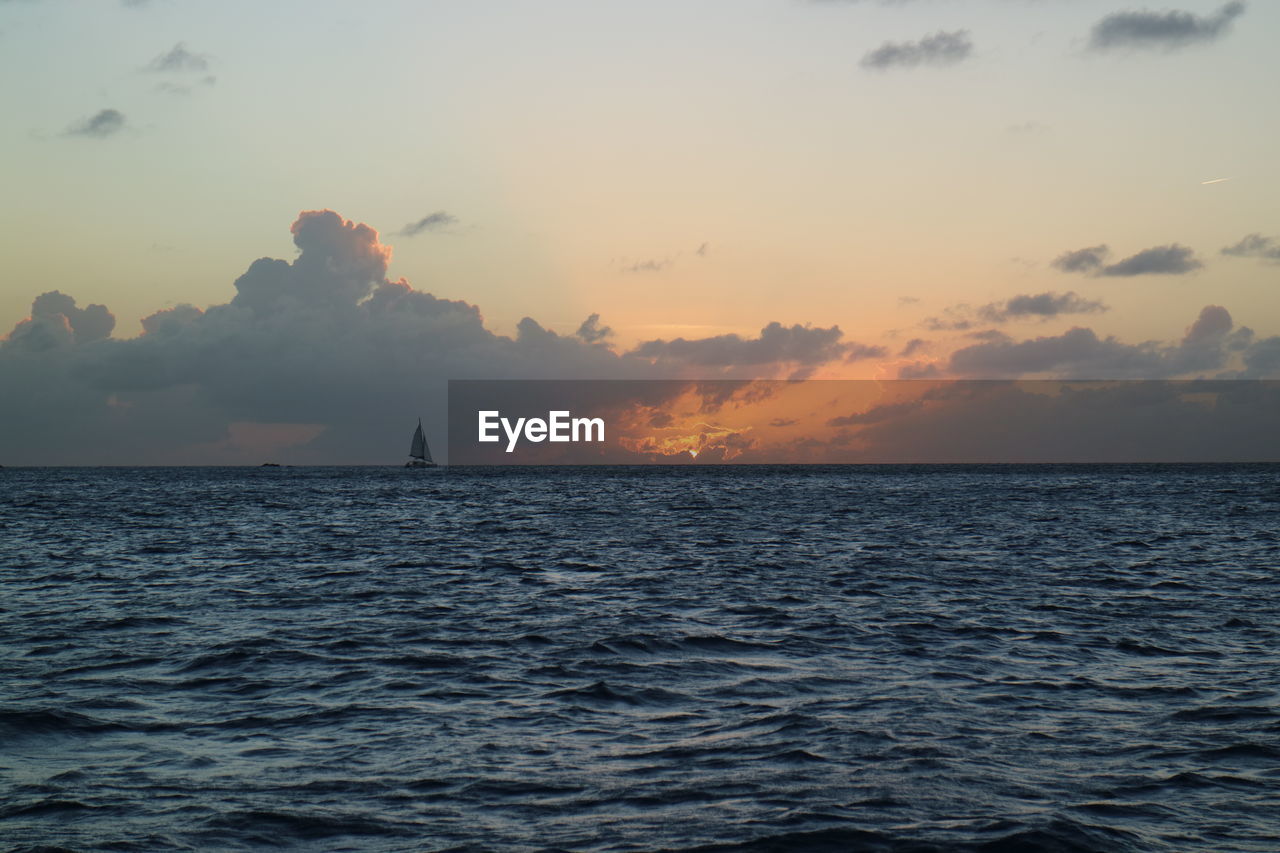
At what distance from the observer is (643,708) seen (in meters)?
18.2

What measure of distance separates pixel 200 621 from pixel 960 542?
40725 millimetres

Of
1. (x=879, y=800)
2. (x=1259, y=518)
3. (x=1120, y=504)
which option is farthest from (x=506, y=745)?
(x=1120, y=504)

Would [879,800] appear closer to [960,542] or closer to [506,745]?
[506,745]

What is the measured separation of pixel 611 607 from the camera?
1223 inches

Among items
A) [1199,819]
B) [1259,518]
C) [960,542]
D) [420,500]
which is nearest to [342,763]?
[1199,819]

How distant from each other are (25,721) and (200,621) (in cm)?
1165

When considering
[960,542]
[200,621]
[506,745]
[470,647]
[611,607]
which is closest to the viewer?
[506,745]

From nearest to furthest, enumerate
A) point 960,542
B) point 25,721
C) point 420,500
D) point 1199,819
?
point 1199,819 → point 25,721 → point 960,542 → point 420,500

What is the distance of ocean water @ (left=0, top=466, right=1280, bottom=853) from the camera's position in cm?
1237

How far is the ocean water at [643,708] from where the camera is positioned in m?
12.4

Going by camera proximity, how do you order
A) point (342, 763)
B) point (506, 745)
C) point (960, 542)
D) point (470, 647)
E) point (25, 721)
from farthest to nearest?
point (960, 542) → point (470, 647) → point (25, 721) → point (506, 745) → point (342, 763)

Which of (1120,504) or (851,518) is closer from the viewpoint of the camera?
(851,518)

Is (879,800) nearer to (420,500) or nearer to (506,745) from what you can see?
(506,745)

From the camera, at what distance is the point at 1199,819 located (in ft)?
41.3
